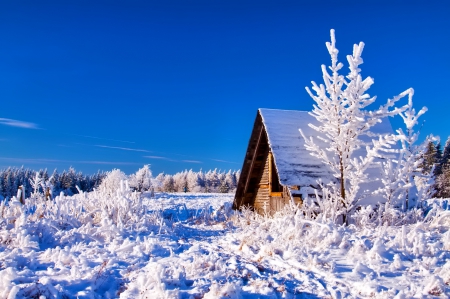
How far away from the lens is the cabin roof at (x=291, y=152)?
1030 cm

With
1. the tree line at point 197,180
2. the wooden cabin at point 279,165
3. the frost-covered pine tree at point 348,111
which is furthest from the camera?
the tree line at point 197,180

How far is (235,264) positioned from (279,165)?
6073mm

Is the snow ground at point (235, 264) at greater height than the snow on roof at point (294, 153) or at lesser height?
lesser

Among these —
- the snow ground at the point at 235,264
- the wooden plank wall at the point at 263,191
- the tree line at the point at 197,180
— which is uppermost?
the tree line at the point at 197,180

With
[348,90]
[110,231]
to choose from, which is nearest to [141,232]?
[110,231]

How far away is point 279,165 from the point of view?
414 inches

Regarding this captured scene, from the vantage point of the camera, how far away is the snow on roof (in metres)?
10.3

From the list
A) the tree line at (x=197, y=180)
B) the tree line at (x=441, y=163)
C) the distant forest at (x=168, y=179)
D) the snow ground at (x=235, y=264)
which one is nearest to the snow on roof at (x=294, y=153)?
the snow ground at (x=235, y=264)

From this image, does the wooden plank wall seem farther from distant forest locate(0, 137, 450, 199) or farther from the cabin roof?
distant forest locate(0, 137, 450, 199)

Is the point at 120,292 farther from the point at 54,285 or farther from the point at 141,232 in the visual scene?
Result: the point at 141,232

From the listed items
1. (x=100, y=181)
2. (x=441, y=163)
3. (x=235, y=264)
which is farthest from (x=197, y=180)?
(x=235, y=264)

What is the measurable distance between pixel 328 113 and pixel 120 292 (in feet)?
22.0

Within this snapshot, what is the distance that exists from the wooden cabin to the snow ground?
8.53ft

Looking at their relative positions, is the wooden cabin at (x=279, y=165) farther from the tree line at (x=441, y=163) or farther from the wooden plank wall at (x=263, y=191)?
the tree line at (x=441, y=163)
